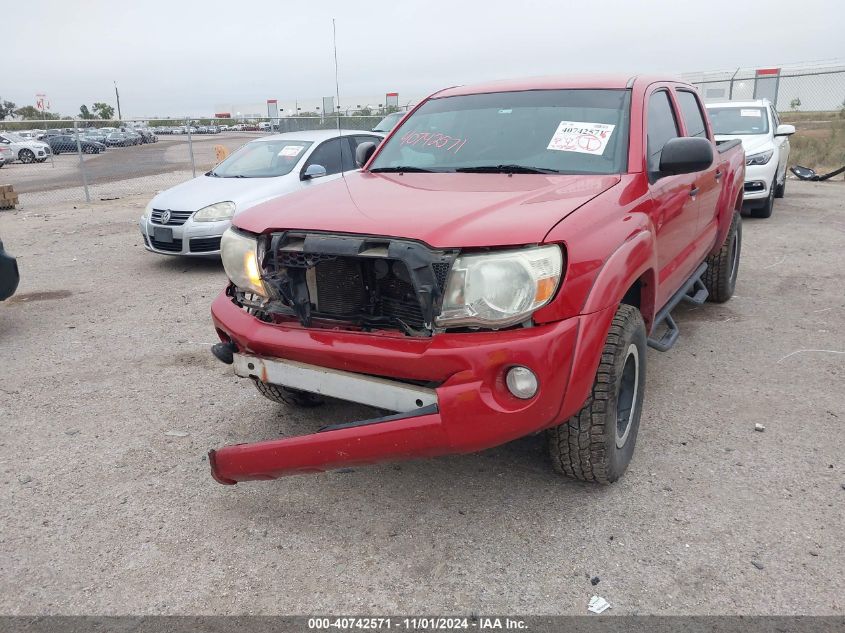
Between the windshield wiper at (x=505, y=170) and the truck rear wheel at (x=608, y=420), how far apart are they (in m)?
0.84

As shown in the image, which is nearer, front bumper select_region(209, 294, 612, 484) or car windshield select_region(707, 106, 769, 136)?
front bumper select_region(209, 294, 612, 484)

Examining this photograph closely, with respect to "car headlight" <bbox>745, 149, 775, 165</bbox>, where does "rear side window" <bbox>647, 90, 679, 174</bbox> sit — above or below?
above

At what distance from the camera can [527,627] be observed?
223 cm

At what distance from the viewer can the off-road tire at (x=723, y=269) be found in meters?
5.48

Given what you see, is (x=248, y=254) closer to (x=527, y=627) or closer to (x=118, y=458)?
(x=118, y=458)

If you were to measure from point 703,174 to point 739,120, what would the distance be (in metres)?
7.47

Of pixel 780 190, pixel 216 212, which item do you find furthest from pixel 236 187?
pixel 780 190

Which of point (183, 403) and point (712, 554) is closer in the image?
point (712, 554)

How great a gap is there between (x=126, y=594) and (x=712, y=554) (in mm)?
2160

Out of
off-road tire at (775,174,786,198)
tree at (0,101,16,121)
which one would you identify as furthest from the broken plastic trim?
tree at (0,101,16,121)

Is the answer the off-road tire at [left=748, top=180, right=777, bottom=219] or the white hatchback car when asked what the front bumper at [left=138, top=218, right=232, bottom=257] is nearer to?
the white hatchback car

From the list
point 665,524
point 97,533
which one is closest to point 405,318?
point 665,524

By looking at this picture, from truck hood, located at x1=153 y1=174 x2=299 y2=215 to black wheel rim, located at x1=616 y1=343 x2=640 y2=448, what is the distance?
17.4 ft

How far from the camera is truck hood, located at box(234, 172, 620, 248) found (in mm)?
2459
